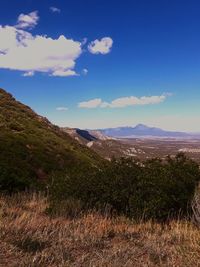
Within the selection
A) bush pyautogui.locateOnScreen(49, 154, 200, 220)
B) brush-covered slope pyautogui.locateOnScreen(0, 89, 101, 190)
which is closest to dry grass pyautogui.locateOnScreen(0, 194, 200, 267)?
bush pyautogui.locateOnScreen(49, 154, 200, 220)

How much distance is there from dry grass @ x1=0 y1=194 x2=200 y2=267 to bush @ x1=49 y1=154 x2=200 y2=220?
91cm

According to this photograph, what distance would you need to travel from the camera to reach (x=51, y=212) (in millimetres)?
11125

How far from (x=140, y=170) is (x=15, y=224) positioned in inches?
216

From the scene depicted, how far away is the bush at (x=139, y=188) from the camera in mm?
11016

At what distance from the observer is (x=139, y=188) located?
1171cm

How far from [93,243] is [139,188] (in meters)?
4.15

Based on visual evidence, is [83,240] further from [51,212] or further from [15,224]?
[51,212]

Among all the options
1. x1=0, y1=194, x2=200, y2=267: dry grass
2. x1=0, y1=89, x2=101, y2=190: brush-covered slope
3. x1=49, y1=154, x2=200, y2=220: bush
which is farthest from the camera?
x1=0, y1=89, x2=101, y2=190: brush-covered slope

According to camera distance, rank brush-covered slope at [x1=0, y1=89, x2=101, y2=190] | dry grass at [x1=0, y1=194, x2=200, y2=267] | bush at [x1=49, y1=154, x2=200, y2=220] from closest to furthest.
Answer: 1. dry grass at [x1=0, y1=194, x2=200, y2=267]
2. bush at [x1=49, y1=154, x2=200, y2=220]
3. brush-covered slope at [x1=0, y1=89, x2=101, y2=190]

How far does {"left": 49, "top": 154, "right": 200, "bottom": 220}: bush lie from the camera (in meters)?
11.0

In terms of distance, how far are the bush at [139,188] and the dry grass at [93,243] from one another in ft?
2.98

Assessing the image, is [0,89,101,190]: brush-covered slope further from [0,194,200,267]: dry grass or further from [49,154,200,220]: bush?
[0,194,200,267]: dry grass

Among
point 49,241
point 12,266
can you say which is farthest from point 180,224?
point 12,266

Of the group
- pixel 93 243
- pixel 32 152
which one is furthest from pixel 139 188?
pixel 32 152
